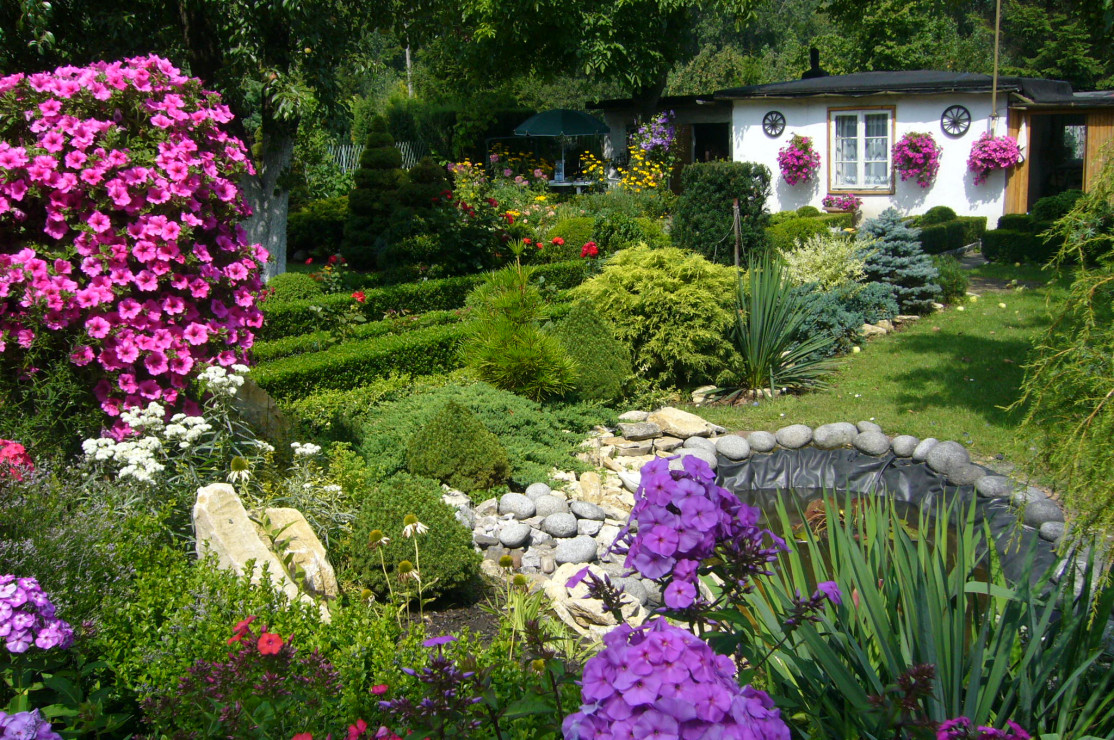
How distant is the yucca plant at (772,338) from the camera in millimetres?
8117

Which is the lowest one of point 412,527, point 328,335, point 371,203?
point 412,527

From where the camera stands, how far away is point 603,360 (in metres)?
7.71

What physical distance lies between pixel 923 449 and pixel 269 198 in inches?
309

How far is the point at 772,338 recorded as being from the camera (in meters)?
8.28

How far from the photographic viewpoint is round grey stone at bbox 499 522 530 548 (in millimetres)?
5367

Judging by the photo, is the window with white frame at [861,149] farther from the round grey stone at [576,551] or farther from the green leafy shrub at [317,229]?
the round grey stone at [576,551]

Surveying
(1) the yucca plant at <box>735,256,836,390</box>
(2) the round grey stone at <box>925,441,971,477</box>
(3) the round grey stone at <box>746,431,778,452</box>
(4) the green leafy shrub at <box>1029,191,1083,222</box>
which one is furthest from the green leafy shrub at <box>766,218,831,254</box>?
(2) the round grey stone at <box>925,441,971,477</box>

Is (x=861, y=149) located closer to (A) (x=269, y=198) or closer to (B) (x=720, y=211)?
(B) (x=720, y=211)

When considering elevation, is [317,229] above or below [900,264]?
above

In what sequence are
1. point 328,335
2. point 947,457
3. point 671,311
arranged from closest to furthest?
point 947,457 → point 671,311 → point 328,335

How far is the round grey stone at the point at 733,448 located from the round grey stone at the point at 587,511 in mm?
1700

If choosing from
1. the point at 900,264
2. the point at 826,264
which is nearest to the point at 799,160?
the point at 900,264

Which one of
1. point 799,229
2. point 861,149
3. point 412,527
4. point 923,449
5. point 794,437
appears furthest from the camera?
point 861,149

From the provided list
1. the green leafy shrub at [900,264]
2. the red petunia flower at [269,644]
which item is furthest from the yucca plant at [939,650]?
the green leafy shrub at [900,264]
